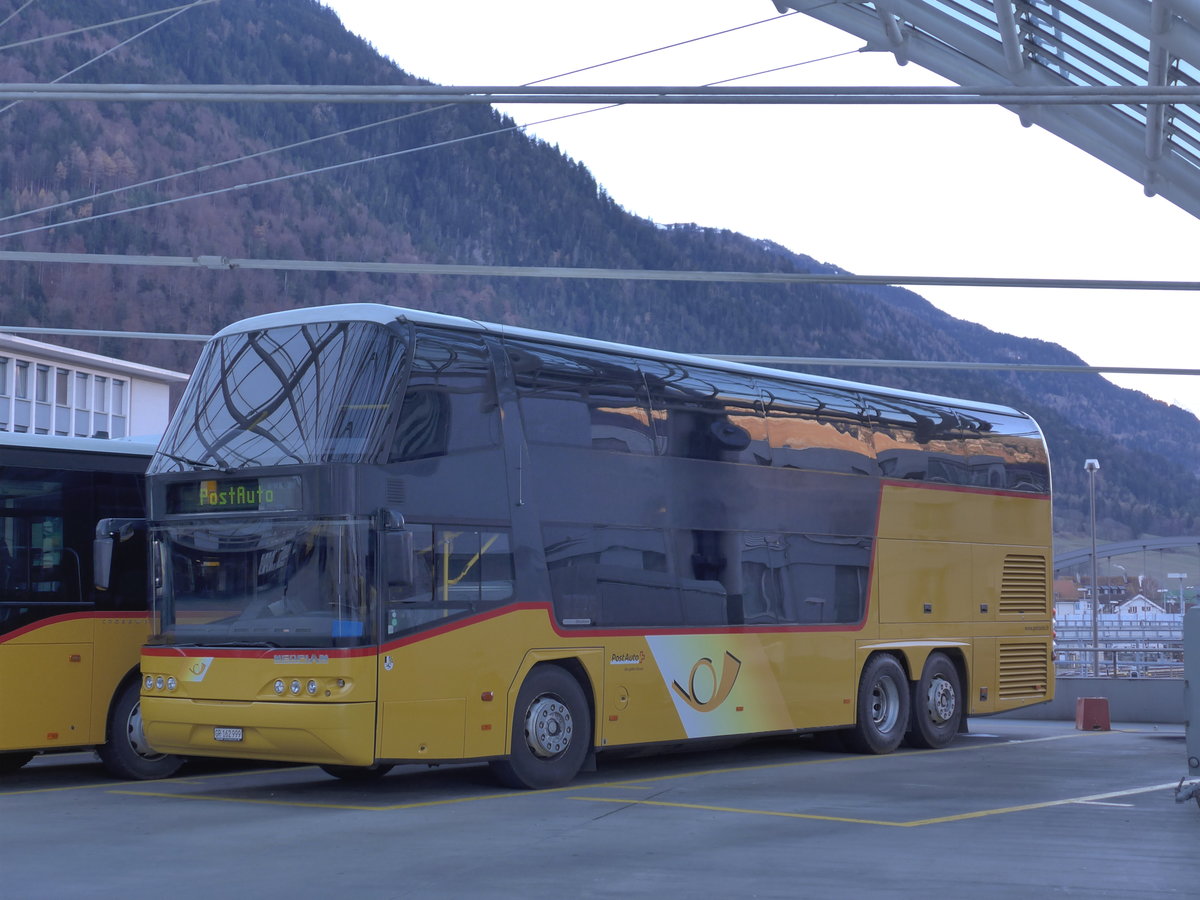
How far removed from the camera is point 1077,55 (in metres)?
14.4

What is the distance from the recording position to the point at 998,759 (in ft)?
58.2

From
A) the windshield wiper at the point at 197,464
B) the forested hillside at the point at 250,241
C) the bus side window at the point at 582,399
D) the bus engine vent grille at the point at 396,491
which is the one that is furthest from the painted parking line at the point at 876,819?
the forested hillside at the point at 250,241

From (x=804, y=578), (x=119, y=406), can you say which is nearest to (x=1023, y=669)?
(x=804, y=578)

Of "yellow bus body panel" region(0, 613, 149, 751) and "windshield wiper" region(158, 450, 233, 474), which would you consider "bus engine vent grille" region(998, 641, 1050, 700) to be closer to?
"yellow bus body panel" region(0, 613, 149, 751)

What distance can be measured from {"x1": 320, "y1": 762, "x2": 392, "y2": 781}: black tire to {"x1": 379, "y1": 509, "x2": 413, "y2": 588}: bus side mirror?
2.50 m

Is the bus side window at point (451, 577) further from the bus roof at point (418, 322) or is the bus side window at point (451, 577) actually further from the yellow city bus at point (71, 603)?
the yellow city bus at point (71, 603)

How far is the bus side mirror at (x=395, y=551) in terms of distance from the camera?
12664 mm

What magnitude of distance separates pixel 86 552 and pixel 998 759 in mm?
9655

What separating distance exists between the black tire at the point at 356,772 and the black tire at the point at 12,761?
2.79 meters

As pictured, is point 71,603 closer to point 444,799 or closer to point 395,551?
point 395,551

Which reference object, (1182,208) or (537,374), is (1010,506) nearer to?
(1182,208)

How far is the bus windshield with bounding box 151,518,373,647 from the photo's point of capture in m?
12.7

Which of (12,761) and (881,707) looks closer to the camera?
(12,761)

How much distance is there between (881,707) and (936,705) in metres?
1.18
